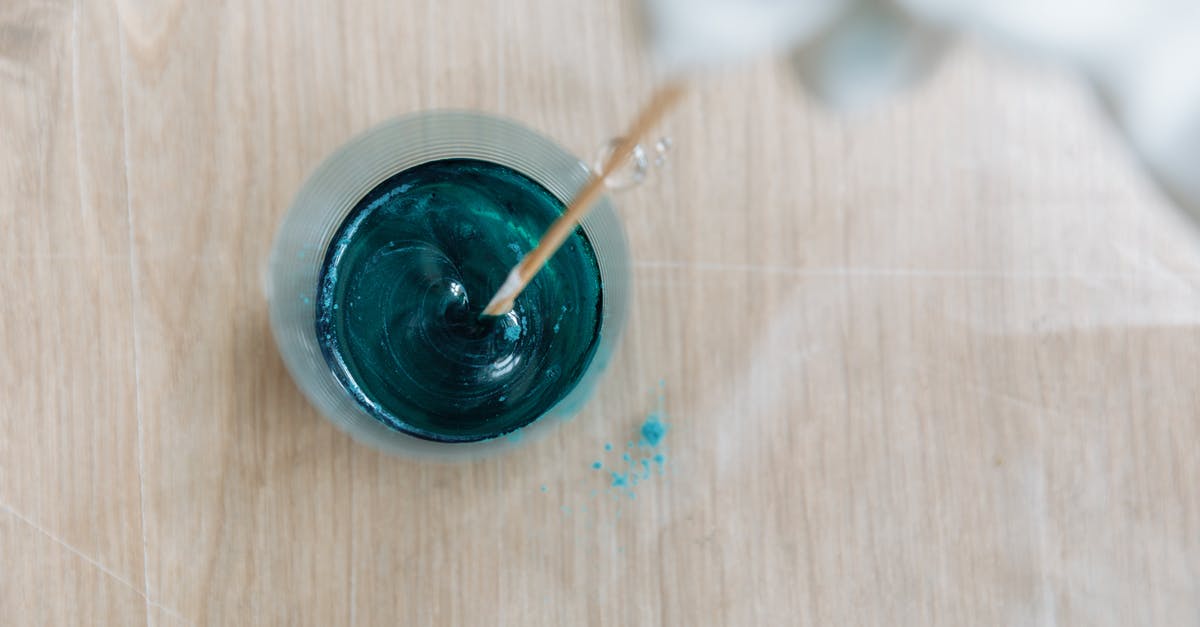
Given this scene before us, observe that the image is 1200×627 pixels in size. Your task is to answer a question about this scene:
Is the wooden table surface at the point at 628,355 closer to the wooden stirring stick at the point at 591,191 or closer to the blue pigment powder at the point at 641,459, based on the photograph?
the blue pigment powder at the point at 641,459

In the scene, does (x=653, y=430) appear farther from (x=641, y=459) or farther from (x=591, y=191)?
(x=591, y=191)

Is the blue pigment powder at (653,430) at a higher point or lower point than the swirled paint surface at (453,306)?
lower

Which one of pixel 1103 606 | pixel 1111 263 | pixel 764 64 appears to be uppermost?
pixel 764 64

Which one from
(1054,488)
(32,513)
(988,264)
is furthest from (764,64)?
(32,513)

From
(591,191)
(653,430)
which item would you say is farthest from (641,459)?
(591,191)

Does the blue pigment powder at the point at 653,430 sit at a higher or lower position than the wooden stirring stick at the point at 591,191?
lower

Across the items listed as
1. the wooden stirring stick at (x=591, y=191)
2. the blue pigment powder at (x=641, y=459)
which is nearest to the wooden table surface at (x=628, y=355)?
the blue pigment powder at (x=641, y=459)

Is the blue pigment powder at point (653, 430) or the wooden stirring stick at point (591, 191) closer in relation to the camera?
the wooden stirring stick at point (591, 191)

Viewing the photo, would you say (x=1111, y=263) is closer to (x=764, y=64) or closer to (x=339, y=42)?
(x=764, y=64)
